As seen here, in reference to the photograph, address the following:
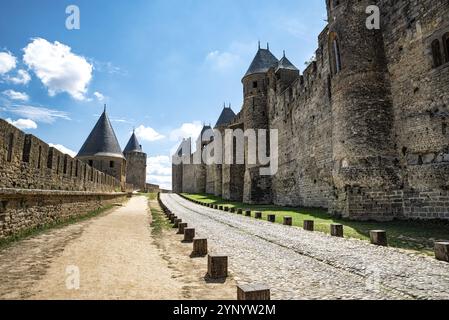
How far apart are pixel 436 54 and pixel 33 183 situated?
12040 millimetres

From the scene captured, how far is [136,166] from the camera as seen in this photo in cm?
5350

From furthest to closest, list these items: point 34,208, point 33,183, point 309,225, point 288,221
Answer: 1. point 288,221
2. point 309,225
3. point 34,208
4. point 33,183

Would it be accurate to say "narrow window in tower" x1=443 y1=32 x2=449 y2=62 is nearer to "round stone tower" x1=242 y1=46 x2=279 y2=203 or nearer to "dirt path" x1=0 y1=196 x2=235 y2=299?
"dirt path" x1=0 y1=196 x2=235 y2=299

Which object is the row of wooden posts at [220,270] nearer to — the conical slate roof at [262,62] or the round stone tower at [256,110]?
the round stone tower at [256,110]

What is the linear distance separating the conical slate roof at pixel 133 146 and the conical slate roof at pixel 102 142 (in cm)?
2249

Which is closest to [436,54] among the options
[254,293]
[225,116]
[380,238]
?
[380,238]

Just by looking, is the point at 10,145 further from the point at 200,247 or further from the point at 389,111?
the point at 389,111

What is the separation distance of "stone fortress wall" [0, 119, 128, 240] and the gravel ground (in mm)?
4484

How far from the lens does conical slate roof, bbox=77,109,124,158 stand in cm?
3047

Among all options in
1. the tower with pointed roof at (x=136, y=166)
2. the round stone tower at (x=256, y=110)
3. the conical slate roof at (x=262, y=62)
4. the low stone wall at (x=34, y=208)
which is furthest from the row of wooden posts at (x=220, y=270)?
the tower with pointed roof at (x=136, y=166)

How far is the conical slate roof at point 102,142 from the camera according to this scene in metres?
30.5
